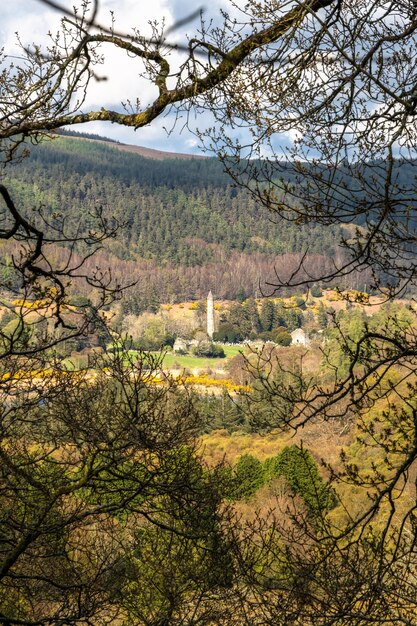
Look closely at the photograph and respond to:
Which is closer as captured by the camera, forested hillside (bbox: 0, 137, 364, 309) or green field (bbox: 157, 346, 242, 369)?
green field (bbox: 157, 346, 242, 369)

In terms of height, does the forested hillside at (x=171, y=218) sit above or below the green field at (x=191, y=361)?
above

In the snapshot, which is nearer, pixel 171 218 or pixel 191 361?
pixel 191 361

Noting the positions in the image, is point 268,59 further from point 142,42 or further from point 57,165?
point 57,165

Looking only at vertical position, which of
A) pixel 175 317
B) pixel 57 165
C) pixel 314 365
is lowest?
pixel 175 317

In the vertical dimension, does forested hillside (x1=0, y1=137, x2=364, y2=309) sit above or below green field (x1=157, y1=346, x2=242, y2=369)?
above

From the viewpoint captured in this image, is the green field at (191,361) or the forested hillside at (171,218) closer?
the green field at (191,361)

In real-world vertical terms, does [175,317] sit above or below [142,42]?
below

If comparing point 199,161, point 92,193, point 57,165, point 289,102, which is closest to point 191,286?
point 92,193

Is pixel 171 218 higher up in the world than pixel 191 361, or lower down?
higher up
